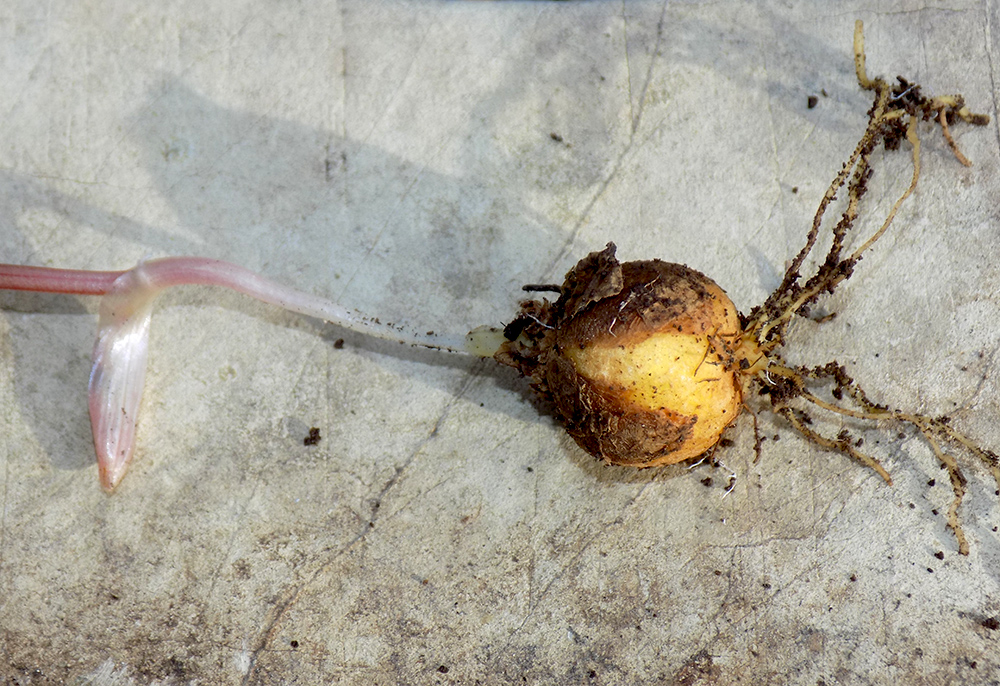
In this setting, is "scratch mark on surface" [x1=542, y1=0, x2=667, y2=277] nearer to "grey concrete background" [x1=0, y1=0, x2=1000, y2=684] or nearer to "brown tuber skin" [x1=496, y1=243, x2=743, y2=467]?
"grey concrete background" [x1=0, y1=0, x2=1000, y2=684]

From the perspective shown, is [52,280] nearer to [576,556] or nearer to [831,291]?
[576,556]

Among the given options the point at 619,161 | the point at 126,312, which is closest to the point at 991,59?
the point at 619,161

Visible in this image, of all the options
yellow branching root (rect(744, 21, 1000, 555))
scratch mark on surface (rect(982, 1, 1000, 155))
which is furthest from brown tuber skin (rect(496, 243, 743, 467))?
scratch mark on surface (rect(982, 1, 1000, 155))

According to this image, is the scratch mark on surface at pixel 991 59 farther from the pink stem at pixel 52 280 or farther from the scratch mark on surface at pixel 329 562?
the pink stem at pixel 52 280

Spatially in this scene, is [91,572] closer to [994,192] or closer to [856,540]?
[856,540]

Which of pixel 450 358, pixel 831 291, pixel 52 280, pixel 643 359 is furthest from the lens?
pixel 450 358

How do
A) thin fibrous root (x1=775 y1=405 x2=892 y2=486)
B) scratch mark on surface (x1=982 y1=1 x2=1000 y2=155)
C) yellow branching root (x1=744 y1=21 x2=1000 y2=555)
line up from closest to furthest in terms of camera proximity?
yellow branching root (x1=744 y1=21 x2=1000 y2=555) → thin fibrous root (x1=775 y1=405 x2=892 y2=486) → scratch mark on surface (x1=982 y1=1 x2=1000 y2=155)

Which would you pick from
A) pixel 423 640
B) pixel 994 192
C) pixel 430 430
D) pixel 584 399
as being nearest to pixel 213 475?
pixel 430 430
